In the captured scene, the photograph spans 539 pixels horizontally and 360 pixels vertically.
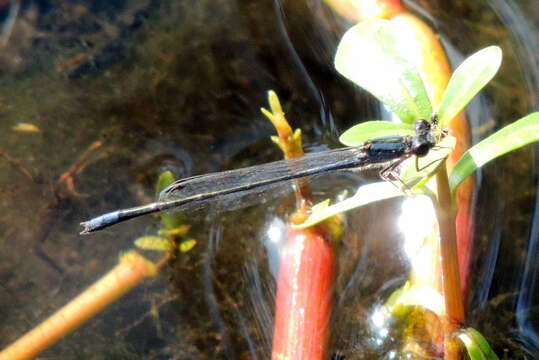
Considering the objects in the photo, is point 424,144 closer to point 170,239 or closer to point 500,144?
point 500,144

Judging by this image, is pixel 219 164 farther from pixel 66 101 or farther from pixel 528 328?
pixel 528 328

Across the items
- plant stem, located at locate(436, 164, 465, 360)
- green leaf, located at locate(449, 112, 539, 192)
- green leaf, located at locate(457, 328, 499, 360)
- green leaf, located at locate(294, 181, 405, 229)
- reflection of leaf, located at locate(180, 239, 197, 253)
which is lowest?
green leaf, located at locate(457, 328, 499, 360)

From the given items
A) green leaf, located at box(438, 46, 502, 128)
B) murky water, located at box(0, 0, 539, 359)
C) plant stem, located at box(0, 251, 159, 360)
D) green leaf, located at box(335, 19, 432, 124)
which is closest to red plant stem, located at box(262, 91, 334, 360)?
murky water, located at box(0, 0, 539, 359)

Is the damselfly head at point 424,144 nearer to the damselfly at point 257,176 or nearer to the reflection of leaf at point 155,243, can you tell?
the damselfly at point 257,176

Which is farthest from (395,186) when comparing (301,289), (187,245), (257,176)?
(187,245)

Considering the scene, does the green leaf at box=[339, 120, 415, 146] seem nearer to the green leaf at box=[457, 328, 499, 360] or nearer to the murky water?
the green leaf at box=[457, 328, 499, 360]

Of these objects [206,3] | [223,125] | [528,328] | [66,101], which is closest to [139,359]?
[223,125]

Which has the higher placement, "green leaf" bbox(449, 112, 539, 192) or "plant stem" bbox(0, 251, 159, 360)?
"plant stem" bbox(0, 251, 159, 360)
